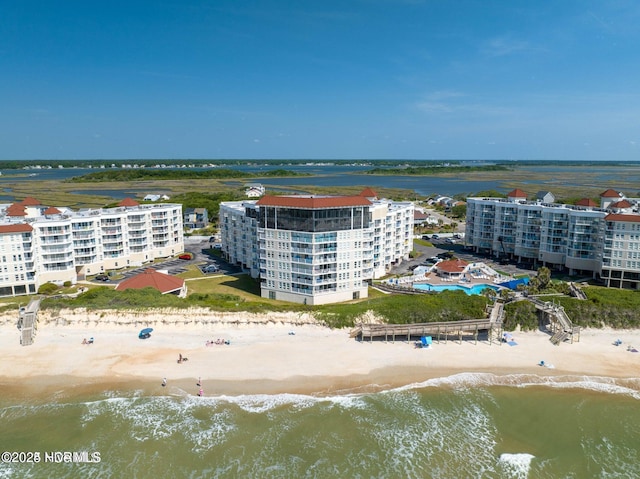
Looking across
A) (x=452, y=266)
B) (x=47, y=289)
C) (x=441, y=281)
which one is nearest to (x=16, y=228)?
(x=47, y=289)

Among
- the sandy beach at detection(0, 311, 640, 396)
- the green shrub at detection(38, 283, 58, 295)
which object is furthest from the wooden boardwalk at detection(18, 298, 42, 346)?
the green shrub at detection(38, 283, 58, 295)

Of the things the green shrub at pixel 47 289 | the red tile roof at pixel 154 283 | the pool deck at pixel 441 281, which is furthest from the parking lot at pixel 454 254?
the green shrub at pixel 47 289

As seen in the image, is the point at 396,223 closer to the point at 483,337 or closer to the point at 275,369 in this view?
the point at 483,337

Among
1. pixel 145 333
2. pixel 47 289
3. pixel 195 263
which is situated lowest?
pixel 195 263

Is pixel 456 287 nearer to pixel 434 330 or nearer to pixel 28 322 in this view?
pixel 434 330

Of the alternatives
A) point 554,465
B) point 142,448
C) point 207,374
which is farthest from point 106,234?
point 554,465

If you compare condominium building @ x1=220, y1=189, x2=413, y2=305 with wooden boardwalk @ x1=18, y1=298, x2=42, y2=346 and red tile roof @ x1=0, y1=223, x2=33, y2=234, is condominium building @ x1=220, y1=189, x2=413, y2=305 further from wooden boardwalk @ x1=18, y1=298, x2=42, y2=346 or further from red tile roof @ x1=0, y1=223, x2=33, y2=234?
red tile roof @ x1=0, y1=223, x2=33, y2=234
